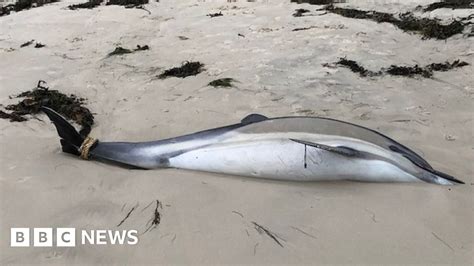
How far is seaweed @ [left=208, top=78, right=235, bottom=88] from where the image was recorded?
4.98 m

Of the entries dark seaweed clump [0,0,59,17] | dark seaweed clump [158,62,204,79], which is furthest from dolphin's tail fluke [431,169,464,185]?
dark seaweed clump [0,0,59,17]

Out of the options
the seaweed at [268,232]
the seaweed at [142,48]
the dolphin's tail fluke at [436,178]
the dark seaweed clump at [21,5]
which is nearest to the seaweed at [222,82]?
the seaweed at [142,48]

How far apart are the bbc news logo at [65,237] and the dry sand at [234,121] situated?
5 cm

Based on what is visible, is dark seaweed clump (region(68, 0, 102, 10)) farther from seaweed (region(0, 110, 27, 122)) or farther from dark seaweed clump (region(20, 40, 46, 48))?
seaweed (region(0, 110, 27, 122))

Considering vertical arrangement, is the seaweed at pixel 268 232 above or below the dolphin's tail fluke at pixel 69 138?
below

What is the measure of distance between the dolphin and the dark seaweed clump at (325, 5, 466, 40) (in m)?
3.80

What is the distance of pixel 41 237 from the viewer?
2.44m

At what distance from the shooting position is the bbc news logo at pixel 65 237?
238cm

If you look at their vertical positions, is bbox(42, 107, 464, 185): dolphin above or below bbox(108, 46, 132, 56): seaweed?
above

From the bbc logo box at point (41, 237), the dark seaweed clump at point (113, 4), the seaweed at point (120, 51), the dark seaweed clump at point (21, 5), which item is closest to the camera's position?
the bbc logo box at point (41, 237)

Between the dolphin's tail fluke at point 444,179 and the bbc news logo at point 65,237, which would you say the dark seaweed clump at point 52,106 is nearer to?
the bbc news logo at point 65,237

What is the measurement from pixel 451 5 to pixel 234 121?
4840 millimetres

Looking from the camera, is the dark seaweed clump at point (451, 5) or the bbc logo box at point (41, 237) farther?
the dark seaweed clump at point (451, 5)

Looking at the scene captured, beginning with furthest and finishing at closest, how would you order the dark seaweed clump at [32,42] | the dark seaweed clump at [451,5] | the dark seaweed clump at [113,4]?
the dark seaweed clump at [113,4] < the dark seaweed clump at [451,5] < the dark seaweed clump at [32,42]
